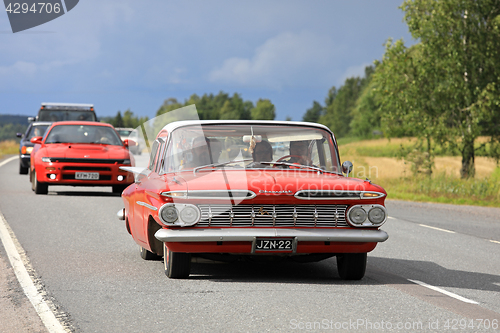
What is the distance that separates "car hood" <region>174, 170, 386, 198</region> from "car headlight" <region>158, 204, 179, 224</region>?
234mm

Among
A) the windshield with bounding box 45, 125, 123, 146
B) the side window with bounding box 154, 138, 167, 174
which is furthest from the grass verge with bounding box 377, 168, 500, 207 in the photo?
the side window with bounding box 154, 138, 167, 174

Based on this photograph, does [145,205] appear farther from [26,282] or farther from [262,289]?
[262,289]

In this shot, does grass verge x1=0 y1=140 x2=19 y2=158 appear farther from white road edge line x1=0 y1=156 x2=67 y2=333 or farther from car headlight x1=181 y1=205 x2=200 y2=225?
car headlight x1=181 y1=205 x2=200 y2=225

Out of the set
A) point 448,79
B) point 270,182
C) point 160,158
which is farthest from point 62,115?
point 270,182

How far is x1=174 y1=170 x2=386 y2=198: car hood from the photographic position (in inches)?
242

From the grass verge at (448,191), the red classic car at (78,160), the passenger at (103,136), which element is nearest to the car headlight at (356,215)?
the red classic car at (78,160)

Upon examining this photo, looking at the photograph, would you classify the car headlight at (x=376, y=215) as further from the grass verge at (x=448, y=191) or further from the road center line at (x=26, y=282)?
the grass verge at (x=448, y=191)

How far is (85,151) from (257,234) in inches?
423

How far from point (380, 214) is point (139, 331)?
2.79 meters

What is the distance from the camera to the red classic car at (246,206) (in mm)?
6098

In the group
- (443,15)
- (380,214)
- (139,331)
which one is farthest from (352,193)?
(443,15)

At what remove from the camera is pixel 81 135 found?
16875 mm

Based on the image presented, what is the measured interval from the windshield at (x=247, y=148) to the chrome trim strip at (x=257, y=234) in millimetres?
1048

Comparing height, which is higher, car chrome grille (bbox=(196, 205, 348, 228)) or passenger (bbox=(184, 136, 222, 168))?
passenger (bbox=(184, 136, 222, 168))
